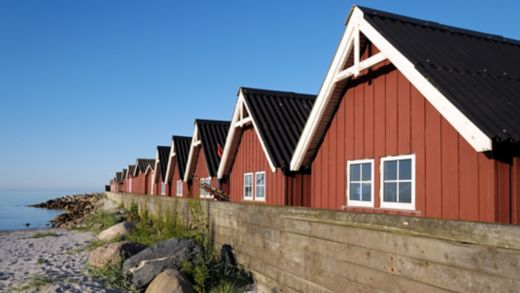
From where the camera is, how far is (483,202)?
6.97 meters

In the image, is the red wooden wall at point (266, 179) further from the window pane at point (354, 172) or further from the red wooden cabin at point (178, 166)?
the red wooden cabin at point (178, 166)

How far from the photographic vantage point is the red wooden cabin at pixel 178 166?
85.4ft

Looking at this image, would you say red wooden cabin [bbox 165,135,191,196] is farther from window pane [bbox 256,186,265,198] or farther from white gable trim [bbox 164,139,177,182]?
window pane [bbox 256,186,265,198]

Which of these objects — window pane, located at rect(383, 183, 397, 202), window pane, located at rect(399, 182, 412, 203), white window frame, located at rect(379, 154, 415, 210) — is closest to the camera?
white window frame, located at rect(379, 154, 415, 210)

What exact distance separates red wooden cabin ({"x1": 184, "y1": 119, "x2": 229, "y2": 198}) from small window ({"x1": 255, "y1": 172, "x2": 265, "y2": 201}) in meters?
4.22

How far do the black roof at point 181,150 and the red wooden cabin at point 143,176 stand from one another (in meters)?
11.9

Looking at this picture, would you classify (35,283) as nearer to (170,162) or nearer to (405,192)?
(405,192)

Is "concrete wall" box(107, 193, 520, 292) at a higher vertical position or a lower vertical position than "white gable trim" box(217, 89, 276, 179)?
lower

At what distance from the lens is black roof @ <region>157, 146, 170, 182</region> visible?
1241 inches

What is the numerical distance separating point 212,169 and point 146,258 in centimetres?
1035

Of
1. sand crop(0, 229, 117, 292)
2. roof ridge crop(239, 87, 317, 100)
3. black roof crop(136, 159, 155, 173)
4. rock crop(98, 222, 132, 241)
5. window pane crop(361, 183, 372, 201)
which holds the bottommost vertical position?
sand crop(0, 229, 117, 292)

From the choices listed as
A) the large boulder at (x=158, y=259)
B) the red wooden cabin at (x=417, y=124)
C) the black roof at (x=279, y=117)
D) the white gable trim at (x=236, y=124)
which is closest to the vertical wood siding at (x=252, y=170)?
the white gable trim at (x=236, y=124)

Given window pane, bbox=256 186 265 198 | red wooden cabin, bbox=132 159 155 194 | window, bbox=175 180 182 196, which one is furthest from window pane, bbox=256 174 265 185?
red wooden cabin, bbox=132 159 155 194

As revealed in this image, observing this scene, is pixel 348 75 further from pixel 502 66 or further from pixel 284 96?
pixel 284 96
